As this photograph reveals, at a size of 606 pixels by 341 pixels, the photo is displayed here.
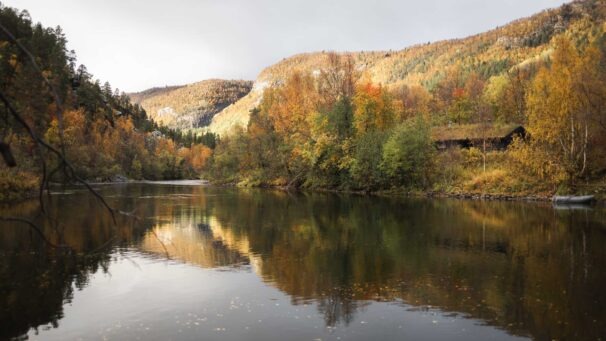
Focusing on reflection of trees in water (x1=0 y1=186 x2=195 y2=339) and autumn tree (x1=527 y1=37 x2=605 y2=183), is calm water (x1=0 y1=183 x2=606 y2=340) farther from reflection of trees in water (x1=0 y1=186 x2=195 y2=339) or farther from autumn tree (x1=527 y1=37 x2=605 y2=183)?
autumn tree (x1=527 y1=37 x2=605 y2=183)

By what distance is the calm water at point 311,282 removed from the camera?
38.9ft

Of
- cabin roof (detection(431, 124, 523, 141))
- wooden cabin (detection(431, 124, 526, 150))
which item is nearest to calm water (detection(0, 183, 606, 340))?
wooden cabin (detection(431, 124, 526, 150))

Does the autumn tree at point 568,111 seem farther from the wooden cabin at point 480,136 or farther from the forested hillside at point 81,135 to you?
the forested hillside at point 81,135

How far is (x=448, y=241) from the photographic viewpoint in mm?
23609

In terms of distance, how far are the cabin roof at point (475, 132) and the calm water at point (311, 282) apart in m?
30.4

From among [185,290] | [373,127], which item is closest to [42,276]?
[185,290]

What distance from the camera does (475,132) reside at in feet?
199

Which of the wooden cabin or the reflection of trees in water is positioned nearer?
the reflection of trees in water

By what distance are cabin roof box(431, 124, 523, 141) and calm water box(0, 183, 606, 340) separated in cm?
3040

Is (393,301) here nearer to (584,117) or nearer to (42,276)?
(42,276)

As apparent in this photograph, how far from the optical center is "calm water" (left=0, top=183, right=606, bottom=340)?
1187 cm

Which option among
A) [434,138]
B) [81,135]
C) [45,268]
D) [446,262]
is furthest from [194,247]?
[81,135]

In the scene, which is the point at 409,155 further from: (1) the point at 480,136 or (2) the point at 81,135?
(2) the point at 81,135

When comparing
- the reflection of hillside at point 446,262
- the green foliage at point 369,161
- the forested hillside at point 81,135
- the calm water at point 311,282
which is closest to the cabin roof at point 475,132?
the green foliage at point 369,161
